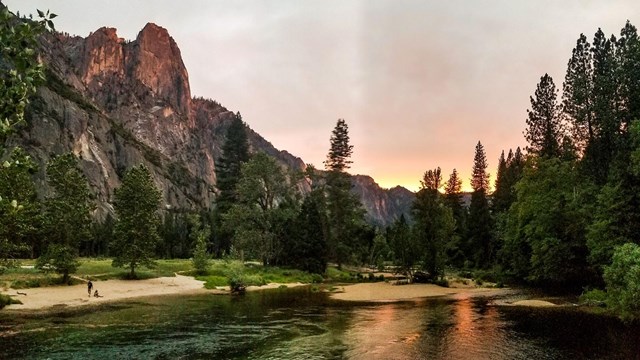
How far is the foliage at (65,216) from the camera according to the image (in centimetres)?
5403

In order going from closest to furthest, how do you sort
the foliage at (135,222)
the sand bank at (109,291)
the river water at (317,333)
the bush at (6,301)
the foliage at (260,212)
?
the river water at (317,333) → the bush at (6,301) → the sand bank at (109,291) → the foliage at (135,222) → the foliage at (260,212)

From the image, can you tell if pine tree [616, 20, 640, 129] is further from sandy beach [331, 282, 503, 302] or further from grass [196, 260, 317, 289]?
grass [196, 260, 317, 289]

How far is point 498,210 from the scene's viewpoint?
106m

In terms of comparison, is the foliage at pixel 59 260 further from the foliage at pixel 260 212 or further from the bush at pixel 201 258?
the foliage at pixel 260 212

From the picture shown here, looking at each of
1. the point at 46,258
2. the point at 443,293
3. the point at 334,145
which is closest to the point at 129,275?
the point at 46,258

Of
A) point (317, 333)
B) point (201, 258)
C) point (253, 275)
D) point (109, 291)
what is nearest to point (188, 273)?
point (201, 258)

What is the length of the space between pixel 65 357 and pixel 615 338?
28.5 m

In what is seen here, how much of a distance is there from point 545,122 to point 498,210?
37.9 meters

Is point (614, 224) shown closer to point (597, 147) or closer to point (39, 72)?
point (597, 147)

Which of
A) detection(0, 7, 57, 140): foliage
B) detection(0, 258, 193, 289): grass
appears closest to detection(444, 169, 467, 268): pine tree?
detection(0, 258, 193, 289): grass

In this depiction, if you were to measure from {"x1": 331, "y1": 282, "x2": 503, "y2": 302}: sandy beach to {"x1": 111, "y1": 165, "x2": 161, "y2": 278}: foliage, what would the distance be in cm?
2710

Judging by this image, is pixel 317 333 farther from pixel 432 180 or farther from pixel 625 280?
pixel 432 180

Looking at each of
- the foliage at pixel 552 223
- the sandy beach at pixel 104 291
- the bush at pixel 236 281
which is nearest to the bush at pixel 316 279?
the sandy beach at pixel 104 291

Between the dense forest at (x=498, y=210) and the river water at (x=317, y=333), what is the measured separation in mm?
5938
